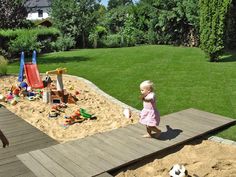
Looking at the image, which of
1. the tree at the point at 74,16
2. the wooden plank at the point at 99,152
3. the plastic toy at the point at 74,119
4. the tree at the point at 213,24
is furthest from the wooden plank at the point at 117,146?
the tree at the point at 74,16

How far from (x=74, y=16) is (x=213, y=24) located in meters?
14.4

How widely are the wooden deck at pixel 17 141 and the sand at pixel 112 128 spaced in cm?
27

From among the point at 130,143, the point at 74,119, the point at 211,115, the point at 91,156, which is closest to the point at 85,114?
the point at 74,119

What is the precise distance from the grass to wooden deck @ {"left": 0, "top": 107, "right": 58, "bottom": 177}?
3570 millimetres

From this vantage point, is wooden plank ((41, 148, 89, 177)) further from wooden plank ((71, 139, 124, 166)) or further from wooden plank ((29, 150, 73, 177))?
wooden plank ((71, 139, 124, 166))

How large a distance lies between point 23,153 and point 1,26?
75.9ft

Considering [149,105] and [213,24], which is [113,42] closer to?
[213,24]

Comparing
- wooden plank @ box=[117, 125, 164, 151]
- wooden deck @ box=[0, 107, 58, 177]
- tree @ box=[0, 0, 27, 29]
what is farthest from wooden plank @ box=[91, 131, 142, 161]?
tree @ box=[0, 0, 27, 29]

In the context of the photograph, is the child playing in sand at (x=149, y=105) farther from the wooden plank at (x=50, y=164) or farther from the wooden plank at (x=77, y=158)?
the wooden plank at (x=50, y=164)

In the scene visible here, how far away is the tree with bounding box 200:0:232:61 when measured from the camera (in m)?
16.7

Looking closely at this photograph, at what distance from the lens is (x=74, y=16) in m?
28.1

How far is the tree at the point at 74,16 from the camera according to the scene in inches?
1108

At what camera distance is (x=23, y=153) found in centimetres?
674

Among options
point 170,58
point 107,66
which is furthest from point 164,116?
point 170,58
